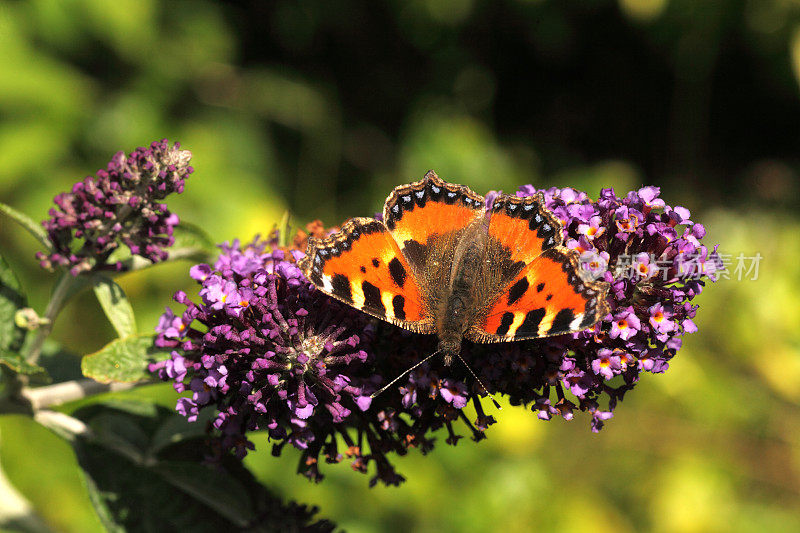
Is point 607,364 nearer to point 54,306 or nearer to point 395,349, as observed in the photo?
point 395,349

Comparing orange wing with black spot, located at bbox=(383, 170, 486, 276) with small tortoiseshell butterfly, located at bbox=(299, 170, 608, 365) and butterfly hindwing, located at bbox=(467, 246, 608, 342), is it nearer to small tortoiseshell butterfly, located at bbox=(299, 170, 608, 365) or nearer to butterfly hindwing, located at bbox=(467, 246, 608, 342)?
small tortoiseshell butterfly, located at bbox=(299, 170, 608, 365)

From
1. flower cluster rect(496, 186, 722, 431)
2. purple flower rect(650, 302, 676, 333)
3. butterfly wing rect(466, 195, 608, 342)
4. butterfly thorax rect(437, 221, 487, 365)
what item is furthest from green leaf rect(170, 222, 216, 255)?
purple flower rect(650, 302, 676, 333)

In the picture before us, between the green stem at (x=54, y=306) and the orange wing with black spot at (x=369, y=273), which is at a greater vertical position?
the orange wing with black spot at (x=369, y=273)

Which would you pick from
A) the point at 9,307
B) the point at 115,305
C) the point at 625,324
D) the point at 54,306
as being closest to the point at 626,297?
the point at 625,324

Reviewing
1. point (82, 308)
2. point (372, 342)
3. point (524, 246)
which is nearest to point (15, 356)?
point (372, 342)

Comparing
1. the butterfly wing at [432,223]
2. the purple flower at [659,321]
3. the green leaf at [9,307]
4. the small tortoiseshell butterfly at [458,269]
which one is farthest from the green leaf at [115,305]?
the purple flower at [659,321]

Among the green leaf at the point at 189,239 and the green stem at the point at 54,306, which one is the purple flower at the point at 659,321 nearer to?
the green leaf at the point at 189,239

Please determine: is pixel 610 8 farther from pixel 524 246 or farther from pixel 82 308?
pixel 82 308
